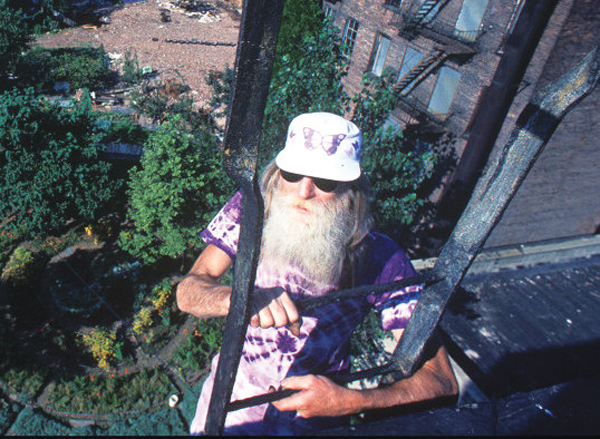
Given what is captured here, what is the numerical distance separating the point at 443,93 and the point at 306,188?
1111 cm

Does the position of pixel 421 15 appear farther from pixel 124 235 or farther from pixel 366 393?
pixel 366 393

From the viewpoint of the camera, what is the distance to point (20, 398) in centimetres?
784

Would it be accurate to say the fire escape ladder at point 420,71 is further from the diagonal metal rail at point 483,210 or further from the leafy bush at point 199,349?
the diagonal metal rail at point 483,210

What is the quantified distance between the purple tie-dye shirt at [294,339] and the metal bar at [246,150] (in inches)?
53.6

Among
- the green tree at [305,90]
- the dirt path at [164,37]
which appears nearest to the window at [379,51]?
the green tree at [305,90]

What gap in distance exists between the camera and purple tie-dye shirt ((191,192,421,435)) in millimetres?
2783

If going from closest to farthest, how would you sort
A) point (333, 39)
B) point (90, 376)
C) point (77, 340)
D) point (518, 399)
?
Result: point (518, 399), point (333, 39), point (90, 376), point (77, 340)

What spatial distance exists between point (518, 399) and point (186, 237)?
8941mm

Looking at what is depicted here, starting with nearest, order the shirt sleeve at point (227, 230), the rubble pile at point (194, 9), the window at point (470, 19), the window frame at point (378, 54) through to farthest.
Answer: the shirt sleeve at point (227, 230) → the window at point (470, 19) → the window frame at point (378, 54) → the rubble pile at point (194, 9)

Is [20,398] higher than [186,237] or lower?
lower

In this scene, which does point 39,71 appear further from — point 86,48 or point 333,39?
point 333,39

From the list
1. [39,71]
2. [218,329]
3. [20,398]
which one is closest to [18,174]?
[20,398]

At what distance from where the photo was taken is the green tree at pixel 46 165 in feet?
32.9

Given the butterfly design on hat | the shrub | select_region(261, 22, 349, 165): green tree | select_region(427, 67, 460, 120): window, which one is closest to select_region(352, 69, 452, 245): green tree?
Answer: select_region(261, 22, 349, 165): green tree
